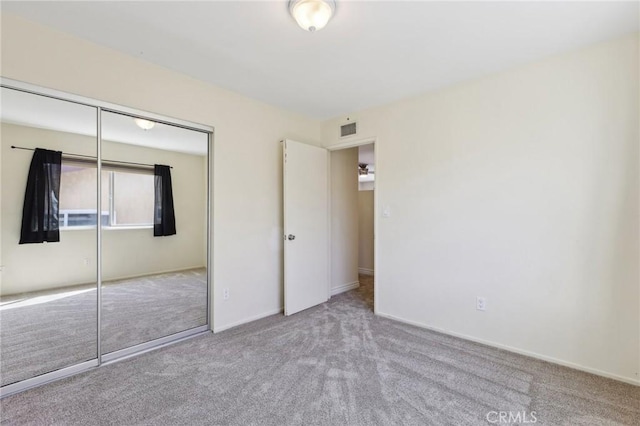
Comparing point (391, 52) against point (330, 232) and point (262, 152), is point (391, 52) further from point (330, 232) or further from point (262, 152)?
point (330, 232)

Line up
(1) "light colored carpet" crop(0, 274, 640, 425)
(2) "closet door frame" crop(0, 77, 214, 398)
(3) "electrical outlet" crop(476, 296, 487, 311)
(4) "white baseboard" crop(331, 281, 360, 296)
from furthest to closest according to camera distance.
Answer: (4) "white baseboard" crop(331, 281, 360, 296) < (3) "electrical outlet" crop(476, 296, 487, 311) < (2) "closet door frame" crop(0, 77, 214, 398) < (1) "light colored carpet" crop(0, 274, 640, 425)

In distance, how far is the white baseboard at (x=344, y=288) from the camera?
4.25 m

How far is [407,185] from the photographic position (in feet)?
10.4

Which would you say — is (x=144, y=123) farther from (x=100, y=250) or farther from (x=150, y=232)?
(x=100, y=250)

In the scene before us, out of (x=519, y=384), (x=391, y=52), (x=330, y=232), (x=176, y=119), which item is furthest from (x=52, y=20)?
(x=519, y=384)

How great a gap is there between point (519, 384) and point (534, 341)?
1.85 feet

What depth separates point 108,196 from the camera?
7.97 ft

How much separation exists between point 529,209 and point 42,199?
403cm

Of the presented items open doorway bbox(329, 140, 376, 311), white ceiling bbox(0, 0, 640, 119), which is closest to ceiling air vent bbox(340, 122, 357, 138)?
open doorway bbox(329, 140, 376, 311)

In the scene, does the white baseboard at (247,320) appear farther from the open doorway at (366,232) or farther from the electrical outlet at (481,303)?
the electrical outlet at (481,303)

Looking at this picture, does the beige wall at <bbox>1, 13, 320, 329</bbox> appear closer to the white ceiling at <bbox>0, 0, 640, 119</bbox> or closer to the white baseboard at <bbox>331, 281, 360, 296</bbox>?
the white ceiling at <bbox>0, 0, 640, 119</bbox>

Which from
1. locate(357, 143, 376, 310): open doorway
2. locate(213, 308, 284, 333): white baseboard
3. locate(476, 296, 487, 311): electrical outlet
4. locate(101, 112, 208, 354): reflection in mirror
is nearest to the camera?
locate(101, 112, 208, 354): reflection in mirror

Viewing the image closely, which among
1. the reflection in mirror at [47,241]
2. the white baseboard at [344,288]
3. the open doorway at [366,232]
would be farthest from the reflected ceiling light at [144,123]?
the open doorway at [366,232]

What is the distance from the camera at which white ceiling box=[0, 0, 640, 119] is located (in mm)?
1794
